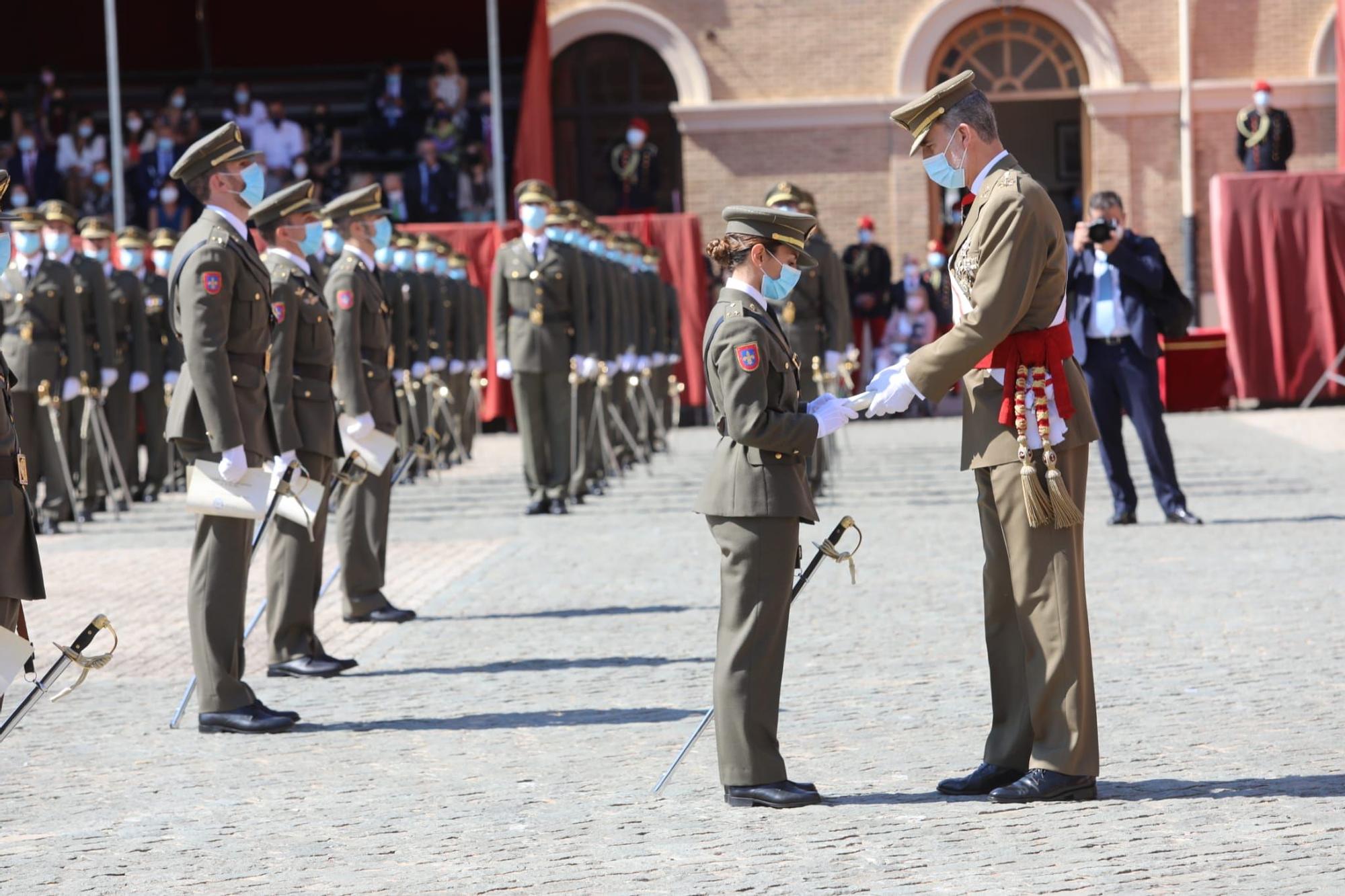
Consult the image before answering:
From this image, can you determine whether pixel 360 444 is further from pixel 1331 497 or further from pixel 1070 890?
pixel 1331 497

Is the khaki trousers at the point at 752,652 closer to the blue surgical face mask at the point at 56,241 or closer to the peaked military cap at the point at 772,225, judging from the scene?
the peaked military cap at the point at 772,225

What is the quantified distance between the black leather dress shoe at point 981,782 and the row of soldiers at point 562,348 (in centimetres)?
805

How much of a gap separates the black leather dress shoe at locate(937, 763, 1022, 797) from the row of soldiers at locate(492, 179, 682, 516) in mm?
8050

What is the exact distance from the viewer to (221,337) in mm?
6742

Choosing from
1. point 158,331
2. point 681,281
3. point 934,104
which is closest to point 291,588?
point 934,104

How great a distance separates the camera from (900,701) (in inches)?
266

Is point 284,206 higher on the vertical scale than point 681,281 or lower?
lower

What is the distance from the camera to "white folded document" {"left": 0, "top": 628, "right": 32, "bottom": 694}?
4.79 metres

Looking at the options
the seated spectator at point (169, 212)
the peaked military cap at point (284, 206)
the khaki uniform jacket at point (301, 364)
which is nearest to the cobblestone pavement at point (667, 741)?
the khaki uniform jacket at point (301, 364)

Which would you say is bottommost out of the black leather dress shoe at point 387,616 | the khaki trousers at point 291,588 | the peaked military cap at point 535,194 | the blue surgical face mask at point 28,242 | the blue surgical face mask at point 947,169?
the black leather dress shoe at point 387,616

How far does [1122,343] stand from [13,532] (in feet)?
26.1

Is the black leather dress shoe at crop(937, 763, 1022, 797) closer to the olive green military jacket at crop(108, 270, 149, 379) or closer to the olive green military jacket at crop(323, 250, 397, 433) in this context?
the olive green military jacket at crop(323, 250, 397, 433)

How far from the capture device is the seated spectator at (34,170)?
82.8 feet

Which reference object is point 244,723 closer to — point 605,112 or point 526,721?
point 526,721
